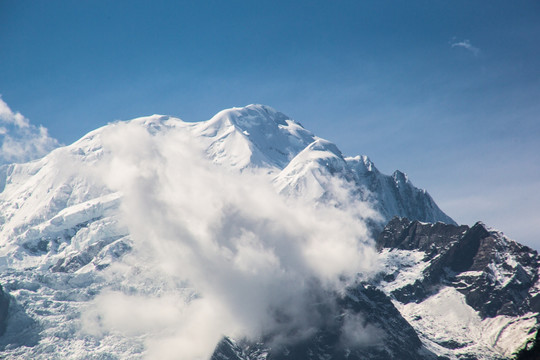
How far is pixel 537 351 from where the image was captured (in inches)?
3738
